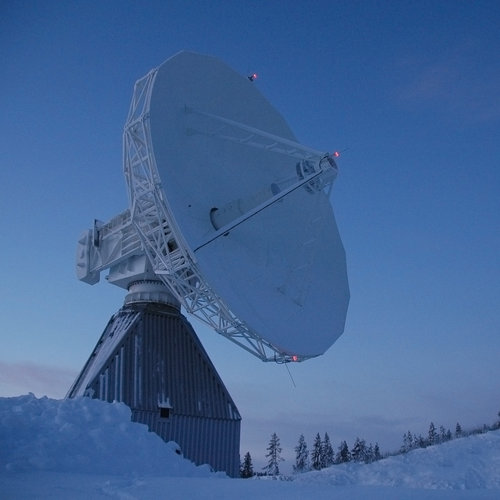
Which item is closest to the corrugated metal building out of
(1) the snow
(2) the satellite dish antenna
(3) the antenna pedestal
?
(3) the antenna pedestal

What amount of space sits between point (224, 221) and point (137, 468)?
9.71 metres

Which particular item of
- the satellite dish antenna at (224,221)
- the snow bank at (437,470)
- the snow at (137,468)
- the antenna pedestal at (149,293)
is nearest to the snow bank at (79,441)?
the snow at (137,468)

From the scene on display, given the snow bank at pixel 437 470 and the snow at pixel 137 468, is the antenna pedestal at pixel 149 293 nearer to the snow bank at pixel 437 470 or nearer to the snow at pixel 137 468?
the snow at pixel 137 468

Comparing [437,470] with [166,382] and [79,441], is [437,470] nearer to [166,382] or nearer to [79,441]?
[79,441]

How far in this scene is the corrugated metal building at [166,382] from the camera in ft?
72.4

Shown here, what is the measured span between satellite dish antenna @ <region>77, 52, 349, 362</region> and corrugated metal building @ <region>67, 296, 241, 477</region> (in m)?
1.62

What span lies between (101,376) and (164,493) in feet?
50.6

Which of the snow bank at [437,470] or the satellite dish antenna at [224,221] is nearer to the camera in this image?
the snow bank at [437,470]

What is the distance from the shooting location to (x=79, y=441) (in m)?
12.8

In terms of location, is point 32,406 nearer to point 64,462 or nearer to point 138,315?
point 64,462

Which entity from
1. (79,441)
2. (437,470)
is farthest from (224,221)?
(437,470)

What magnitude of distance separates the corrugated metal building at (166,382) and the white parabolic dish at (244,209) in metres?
6.03

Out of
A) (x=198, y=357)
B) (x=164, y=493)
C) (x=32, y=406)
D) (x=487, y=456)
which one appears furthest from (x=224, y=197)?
(x=164, y=493)

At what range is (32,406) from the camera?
14523 millimetres
